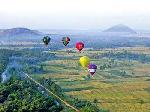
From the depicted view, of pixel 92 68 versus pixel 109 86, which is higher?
pixel 92 68

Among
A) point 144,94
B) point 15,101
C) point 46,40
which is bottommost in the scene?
point 144,94

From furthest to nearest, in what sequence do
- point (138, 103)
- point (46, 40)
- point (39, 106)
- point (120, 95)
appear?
point (46, 40)
point (120, 95)
point (138, 103)
point (39, 106)

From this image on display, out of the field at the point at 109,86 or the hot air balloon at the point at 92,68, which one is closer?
the hot air balloon at the point at 92,68

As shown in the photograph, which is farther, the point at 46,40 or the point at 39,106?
the point at 46,40

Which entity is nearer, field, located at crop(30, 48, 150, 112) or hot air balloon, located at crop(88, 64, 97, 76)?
hot air balloon, located at crop(88, 64, 97, 76)

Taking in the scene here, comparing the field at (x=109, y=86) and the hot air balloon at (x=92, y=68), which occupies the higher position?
the hot air balloon at (x=92, y=68)

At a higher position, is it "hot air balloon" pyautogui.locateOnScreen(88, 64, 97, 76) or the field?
"hot air balloon" pyautogui.locateOnScreen(88, 64, 97, 76)

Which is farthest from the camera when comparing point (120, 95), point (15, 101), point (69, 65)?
point (69, 65)

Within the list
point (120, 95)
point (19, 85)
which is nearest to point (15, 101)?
point (19, 85)

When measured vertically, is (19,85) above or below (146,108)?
above

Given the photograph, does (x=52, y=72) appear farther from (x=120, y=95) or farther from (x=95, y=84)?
(x=120, y=95)

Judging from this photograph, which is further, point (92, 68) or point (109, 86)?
point (109, 86)
